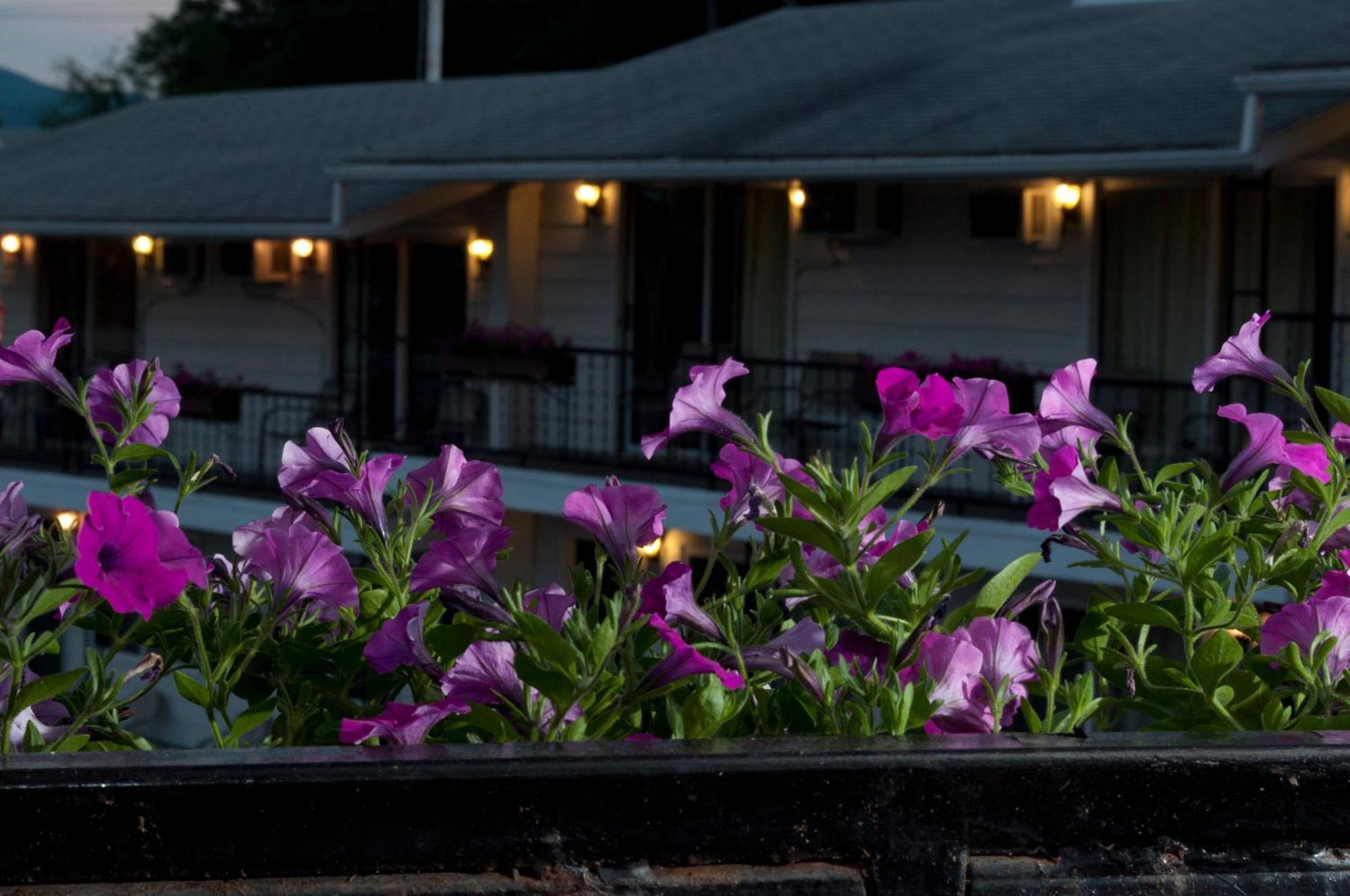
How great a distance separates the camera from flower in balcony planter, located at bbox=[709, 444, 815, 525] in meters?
2.11

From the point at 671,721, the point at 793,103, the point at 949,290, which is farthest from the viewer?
the point at 793,103

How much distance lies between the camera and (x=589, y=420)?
15.5 m

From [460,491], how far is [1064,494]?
68cm

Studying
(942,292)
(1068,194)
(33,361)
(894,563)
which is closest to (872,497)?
(894,563)

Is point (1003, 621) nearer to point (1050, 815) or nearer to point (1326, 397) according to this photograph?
point (1050, 815)

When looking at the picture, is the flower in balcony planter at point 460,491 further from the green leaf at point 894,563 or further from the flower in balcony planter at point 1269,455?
the flower in balcony planter at point 1269,455

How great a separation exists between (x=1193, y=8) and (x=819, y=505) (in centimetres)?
1495

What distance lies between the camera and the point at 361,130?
2067 centimetres

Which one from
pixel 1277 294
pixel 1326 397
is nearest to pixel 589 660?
pixel 1326 397

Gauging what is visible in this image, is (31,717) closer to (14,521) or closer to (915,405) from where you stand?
(14,521)

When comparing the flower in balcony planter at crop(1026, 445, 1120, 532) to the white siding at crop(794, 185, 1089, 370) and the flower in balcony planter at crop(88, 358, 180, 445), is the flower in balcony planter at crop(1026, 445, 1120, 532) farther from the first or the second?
the white siding at crop(794, 185, 1089, 370)

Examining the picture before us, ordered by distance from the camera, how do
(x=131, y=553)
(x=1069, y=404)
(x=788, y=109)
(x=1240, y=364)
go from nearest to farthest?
(x=131, y=553), (x=1069, y=404), (x=1240, y=364), (x=788, y=109)

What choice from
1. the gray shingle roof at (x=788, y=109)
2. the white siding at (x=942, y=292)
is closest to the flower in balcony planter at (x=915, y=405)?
the gray shingle roof at (x=788, y=109)

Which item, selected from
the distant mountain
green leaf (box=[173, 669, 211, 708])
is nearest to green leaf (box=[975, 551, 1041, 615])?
green leaf (box=[173, 669, 211, 708])
